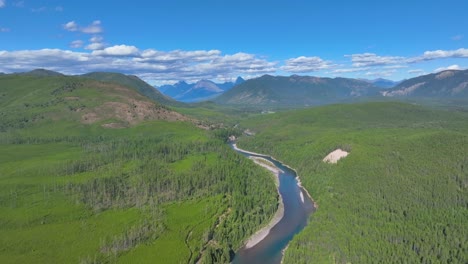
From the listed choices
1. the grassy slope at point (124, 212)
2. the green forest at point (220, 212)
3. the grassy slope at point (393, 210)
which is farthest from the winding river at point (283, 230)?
the grassy slope at point (393, 210)

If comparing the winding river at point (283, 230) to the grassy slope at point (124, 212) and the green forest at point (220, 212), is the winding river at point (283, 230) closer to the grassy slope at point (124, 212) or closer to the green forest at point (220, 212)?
the green forest at point (220, 212)

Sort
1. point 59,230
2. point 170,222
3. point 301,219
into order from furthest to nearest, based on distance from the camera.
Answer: point 301,219 < point 170,222 < point 59,230

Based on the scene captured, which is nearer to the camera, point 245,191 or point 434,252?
point 434,252

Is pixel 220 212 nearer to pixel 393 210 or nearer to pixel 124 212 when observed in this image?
pixel 124 212

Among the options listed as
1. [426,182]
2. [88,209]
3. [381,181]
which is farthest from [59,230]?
[426,182]

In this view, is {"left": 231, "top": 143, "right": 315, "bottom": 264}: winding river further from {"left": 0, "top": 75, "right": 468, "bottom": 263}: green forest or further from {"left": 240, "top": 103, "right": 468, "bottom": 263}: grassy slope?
{"left": 240, "top": 103, "right": 468, "bottom": 263}: grassy slope

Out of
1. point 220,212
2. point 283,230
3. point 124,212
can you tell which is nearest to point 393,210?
point 283,230

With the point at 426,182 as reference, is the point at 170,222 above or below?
below

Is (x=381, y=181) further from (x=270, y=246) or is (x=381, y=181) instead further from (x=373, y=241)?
(x=270, y=246)
